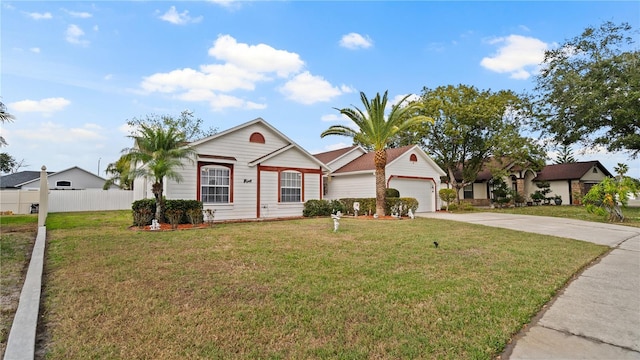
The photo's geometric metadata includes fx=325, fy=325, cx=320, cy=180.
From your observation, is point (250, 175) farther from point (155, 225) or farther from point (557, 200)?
point (557, 200)

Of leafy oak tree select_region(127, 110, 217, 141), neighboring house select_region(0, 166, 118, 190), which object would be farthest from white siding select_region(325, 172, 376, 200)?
neighboring house select_region(0, 166, 118, 190)

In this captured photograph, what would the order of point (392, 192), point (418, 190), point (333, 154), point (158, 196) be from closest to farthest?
1. point (158, 196)
2. point (392, 192)
3. point (418, 190)
4. point (333, 154)

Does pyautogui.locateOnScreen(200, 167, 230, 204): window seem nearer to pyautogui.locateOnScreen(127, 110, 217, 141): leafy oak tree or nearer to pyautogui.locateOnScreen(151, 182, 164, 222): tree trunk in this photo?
pyautogui.locateOnScreen(151, 182, 164, 222): tree trunk

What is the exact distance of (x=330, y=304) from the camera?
13.9ft

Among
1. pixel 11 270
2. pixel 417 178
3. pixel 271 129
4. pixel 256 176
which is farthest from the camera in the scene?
pixel 417 178

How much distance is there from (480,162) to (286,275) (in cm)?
2767

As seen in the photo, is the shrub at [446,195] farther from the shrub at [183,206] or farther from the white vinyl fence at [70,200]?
the white vinyl fence at [70,200]

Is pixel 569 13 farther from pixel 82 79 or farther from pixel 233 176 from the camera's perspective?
pixel 82 79

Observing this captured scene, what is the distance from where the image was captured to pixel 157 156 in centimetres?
1229

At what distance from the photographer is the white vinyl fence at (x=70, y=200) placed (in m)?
21.1

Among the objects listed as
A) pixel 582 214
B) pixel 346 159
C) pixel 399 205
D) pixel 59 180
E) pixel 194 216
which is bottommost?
pixel 582 214

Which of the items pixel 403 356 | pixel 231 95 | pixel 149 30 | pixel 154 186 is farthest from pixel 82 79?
pixel 403 356

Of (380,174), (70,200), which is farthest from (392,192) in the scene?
(70,200)

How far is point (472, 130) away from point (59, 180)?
136 feet
